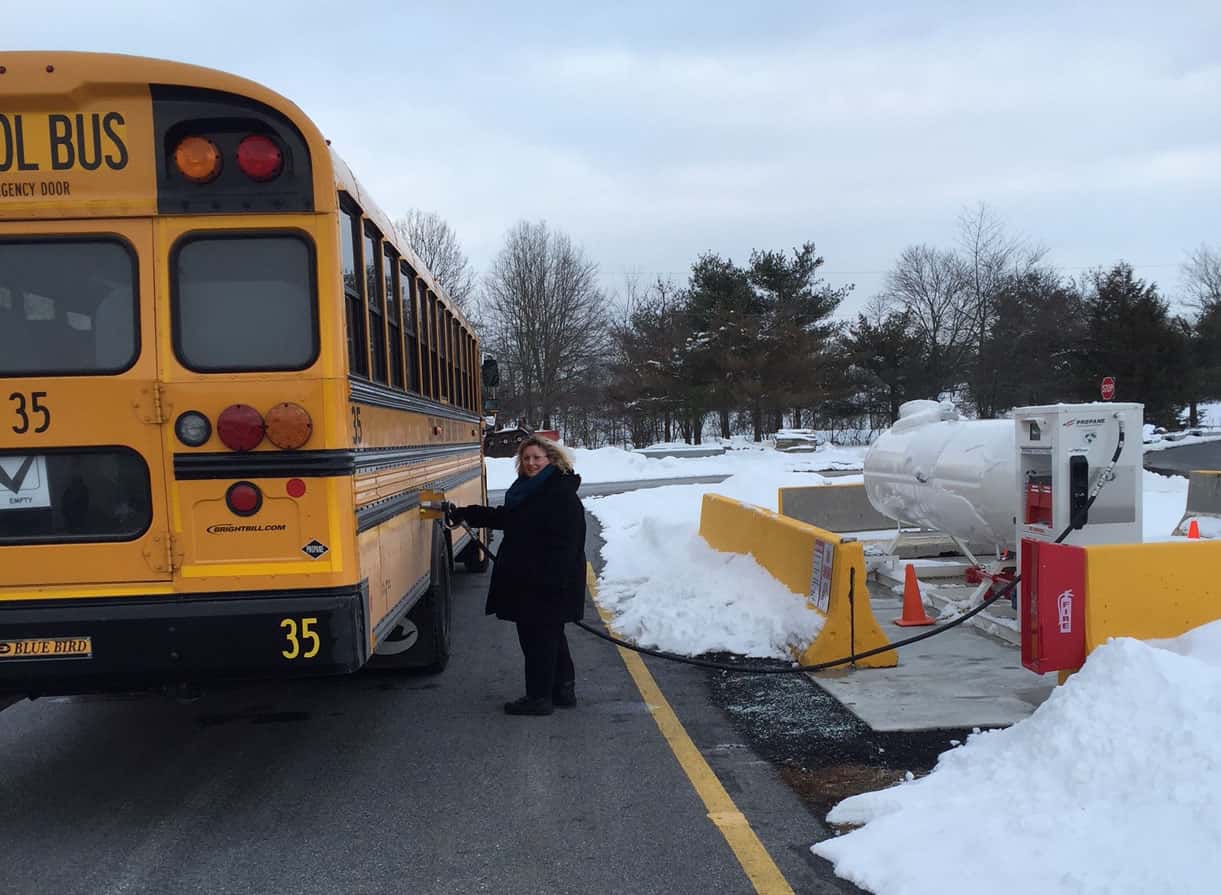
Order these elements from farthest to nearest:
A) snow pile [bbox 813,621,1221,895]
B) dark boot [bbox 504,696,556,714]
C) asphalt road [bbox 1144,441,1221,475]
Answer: asphalt road [bbox 1144,441,1221,475] < dark boot [bbox 504,696,556,714] < snow pile [bbox 813,621,1221,895]

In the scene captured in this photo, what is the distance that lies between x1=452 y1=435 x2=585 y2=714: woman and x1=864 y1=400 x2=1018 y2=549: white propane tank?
3.62 m

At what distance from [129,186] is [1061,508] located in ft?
18.5

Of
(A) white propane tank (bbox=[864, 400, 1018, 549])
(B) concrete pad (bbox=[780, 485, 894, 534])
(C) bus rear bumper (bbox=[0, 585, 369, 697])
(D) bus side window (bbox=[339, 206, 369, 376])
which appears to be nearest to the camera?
(C) bus rear bumper (bbox=[0, 585, 369, 697])

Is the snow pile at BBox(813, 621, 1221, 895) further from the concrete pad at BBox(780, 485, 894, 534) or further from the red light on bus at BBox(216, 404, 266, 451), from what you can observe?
the concrete pad at BBox(780, 485, 894, 534)

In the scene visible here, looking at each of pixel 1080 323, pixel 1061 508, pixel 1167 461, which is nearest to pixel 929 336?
pixel 1080 323

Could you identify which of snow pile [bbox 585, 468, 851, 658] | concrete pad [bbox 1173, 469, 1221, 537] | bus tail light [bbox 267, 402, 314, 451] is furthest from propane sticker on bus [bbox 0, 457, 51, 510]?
concrete pad [bbox 1173, 469, 1221, 537]

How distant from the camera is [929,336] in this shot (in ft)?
155

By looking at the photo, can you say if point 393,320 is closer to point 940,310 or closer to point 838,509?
point 838,509

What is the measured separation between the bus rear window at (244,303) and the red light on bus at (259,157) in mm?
254

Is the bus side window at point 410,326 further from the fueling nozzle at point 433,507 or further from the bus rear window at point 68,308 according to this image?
the bus rear window at point 68,308

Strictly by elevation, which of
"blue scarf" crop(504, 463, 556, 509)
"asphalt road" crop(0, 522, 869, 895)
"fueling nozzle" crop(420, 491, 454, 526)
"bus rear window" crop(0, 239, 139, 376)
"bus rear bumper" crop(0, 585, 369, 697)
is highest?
"bus rear window" crop(0, 239, 139, 376)

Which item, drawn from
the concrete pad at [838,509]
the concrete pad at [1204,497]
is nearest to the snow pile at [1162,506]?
the concrete pad at [1204,497]

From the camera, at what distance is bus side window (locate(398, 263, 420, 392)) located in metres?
5.77

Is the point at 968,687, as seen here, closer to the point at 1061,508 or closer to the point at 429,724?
the point at 1061,508
